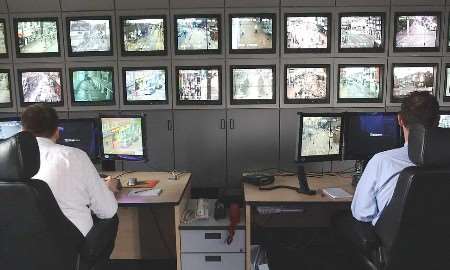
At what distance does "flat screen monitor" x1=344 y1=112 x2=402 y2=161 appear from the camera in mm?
2514

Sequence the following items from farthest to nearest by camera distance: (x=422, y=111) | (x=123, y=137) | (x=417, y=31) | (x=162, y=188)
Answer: (x=417, y=31) < (x=123, y=137) < (x=162, y=188) < (x=422, y=111)

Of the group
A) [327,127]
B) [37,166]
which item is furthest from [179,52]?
[37,166]

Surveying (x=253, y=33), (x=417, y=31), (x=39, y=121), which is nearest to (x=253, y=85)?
(x=253, y=33)

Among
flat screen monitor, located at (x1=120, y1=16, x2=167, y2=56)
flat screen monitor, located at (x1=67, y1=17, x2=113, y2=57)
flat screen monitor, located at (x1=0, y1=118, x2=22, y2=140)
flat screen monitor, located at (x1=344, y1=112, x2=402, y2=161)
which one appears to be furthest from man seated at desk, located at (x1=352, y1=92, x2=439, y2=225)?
flat screen monitor, located at (x1=67, y1=17, x2=113, y2=57)

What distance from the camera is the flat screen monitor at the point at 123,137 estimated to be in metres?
2.60

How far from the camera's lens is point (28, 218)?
1408 mm

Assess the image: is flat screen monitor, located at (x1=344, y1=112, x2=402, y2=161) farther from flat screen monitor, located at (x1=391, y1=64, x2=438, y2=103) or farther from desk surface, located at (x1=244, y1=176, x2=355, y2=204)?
flat screen monitor, located at (x1=391, y1=64, x2=438, y2=103)

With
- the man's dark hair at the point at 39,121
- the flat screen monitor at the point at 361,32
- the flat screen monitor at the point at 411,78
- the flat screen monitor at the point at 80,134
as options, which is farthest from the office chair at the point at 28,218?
the flat screen monitor at the point at 411,78

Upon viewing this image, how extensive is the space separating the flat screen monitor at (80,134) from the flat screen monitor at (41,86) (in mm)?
972

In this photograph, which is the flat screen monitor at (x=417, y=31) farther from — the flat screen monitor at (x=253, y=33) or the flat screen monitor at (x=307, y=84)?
the flat screen monitor at (x=253, y=33)

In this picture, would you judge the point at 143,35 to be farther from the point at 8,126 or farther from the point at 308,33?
the point at 308,33

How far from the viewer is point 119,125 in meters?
2.62

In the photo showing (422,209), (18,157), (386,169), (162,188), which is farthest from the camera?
(162,188)

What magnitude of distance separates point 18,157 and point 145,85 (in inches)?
83.4
